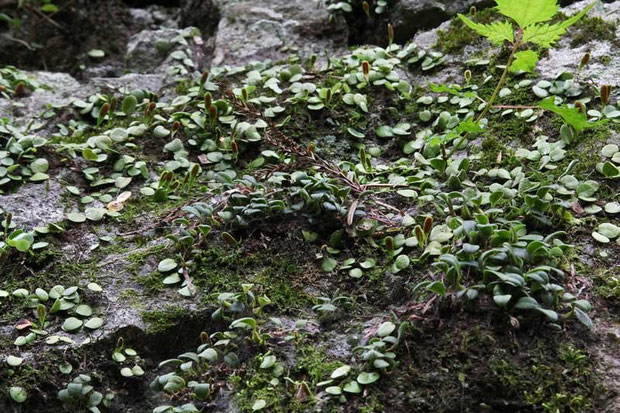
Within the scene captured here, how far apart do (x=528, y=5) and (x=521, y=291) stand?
112 cm

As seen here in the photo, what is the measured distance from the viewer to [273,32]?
429 cm

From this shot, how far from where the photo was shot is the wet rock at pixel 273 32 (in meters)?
4.17

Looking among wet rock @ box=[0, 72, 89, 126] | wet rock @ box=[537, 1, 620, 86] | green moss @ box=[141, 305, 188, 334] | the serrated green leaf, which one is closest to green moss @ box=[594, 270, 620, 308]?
the serrated green leaf

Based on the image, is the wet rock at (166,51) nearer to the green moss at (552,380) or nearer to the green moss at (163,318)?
the green moss at (163,318)

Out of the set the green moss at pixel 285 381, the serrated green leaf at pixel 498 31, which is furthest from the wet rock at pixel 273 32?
the green moss at pixel 285 381

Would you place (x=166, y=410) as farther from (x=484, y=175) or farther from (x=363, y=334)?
(x=484, y=175)

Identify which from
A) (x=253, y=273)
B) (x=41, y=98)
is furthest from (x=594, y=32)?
(x=41, y=98)

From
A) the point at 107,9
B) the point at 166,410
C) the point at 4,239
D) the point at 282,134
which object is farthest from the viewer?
the point at 107,9

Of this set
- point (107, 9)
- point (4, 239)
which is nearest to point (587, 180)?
point (4, 239)

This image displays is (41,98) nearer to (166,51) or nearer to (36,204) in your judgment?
(166,51)

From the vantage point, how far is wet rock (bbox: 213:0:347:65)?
4168mm

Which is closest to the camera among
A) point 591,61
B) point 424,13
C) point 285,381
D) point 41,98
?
point 285,381

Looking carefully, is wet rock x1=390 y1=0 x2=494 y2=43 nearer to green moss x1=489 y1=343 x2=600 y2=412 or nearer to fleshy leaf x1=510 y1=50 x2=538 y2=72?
fleshy leaf x1=510 y1=50 x2=538 y2=72

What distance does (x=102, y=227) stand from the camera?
3.03 m
